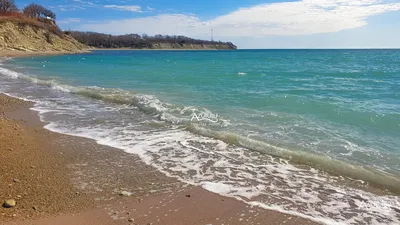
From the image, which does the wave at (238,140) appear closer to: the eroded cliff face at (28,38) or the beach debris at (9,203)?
the beach debris at (9,203)

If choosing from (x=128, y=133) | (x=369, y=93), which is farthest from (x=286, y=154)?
(x=369, y=93)

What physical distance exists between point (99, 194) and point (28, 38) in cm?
8508

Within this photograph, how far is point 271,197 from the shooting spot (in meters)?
5.39

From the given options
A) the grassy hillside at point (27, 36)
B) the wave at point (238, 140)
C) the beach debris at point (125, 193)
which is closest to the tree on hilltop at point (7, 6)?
the grassy hillside at point (27, 36)

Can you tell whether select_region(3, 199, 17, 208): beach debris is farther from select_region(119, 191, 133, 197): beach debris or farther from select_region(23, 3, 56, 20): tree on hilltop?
select_region(23, 3, 56, 20): tree on hilltop

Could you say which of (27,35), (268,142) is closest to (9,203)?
(268,142)

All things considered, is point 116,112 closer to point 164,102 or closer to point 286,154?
point 164,102

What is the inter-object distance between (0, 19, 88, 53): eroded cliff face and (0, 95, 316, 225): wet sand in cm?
7341

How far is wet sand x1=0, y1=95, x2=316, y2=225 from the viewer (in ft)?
15.1

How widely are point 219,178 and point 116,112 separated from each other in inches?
289

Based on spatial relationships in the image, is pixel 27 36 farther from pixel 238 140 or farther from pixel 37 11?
pixel 238 140

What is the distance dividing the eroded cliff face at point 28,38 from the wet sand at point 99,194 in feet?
241

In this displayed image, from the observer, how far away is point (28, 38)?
7825cm

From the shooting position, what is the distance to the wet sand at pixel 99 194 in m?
4.60
